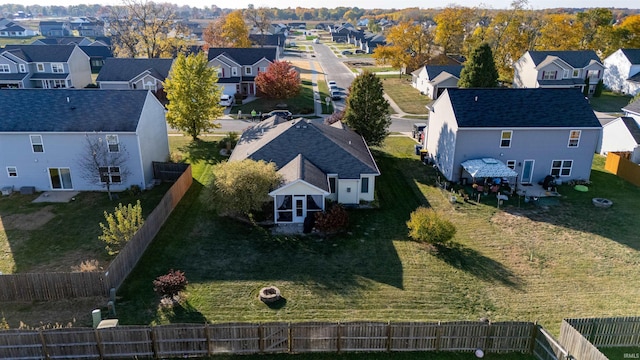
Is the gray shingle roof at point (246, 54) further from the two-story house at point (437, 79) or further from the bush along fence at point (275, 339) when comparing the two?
the bush along fence at point (275, 339)

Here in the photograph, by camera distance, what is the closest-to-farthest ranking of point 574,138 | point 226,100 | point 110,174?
point 110,174
point 574,138
point 226,100

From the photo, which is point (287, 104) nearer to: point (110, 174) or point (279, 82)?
point (279, 82)

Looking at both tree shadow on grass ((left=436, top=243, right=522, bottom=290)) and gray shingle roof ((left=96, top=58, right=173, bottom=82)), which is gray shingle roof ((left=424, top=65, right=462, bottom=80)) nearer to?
gray shingle roof ((left=96, top=58, right=173, bottom=82))

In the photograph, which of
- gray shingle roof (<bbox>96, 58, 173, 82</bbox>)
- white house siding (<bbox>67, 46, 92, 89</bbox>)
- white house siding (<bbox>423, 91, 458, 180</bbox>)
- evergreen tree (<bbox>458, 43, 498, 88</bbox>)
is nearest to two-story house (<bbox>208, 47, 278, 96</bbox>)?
gray shingle roof (<bbox>96, 58, 173, 82</bbox>)

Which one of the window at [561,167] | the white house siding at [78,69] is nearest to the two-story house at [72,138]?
the window at [561,167]

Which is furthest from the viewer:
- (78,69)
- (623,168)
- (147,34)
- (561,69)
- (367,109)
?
(147,34)

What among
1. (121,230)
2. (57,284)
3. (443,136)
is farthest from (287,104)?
(57,284)
